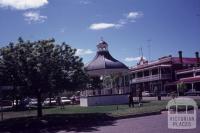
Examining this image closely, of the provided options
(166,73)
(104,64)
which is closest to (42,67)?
(104,64)

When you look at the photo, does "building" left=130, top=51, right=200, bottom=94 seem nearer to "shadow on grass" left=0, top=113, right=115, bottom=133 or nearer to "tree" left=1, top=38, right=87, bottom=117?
"tree" left=1, top=38, right=87, bottom=117

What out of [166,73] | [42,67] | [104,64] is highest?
[166,73]

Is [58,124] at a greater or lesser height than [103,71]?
lesser

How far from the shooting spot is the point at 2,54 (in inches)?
925

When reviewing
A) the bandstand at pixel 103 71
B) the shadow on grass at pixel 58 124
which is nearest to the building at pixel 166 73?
the bandstand at pixel 103 71

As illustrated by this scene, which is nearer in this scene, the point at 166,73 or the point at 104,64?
the point at 104,64

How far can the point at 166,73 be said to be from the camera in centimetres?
7856

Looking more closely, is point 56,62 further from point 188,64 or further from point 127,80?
point 188,64

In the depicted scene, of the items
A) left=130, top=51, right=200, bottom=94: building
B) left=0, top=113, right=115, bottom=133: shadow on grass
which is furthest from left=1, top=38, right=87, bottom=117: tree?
left=130, top=51, right=200, bottom=94: building

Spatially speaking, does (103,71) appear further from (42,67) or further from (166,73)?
(166,73)

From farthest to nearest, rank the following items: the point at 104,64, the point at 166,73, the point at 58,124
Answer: the point at 166,73 → the point at 104,64 → the point at 58,124

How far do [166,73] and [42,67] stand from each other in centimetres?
5954

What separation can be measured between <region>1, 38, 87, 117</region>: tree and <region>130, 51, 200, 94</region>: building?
49.3 meters

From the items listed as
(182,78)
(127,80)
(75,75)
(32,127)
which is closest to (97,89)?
(127,80)
